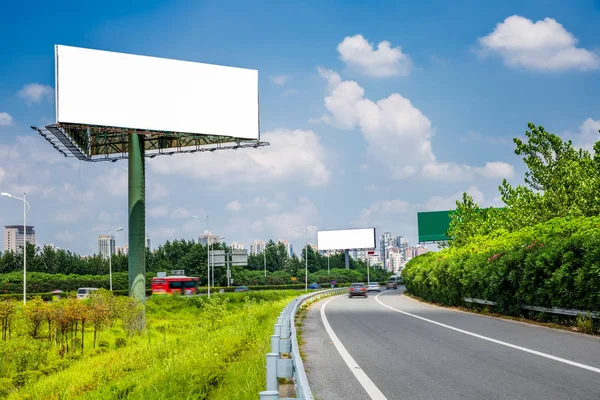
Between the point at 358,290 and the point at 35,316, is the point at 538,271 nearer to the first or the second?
the point at 35,316

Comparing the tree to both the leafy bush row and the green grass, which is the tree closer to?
the green grass

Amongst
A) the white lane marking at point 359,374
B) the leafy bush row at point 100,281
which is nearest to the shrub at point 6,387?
the white lane marking at point 359,374

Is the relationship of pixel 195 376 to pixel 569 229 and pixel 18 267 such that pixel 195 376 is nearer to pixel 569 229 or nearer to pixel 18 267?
pixel 569 229

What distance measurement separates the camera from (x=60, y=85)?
37062 mm

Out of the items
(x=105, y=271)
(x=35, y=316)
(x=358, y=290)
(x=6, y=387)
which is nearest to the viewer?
(x=6, y=387)

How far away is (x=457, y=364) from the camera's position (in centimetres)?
1112

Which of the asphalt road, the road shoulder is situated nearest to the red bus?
the asphalt road

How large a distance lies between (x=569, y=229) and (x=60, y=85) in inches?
1156

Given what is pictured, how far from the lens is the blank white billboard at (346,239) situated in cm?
11131

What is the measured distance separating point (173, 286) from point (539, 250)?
57.9 meters

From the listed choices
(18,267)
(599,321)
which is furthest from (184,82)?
(18,267)

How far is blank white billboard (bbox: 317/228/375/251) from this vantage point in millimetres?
111312

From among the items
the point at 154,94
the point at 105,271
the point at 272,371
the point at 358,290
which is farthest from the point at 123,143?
the point at 105,271

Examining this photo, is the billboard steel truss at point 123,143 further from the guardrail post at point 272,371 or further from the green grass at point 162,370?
the guardrail post at point 272,371
